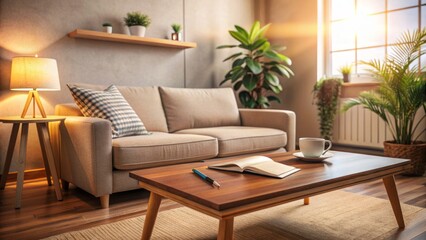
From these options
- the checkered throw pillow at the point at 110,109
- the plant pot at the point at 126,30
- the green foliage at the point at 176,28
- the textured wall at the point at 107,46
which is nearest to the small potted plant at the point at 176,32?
the green foliage at the point at 176,28

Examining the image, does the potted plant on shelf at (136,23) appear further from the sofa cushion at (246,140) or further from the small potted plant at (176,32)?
the sofa cushion at (246,140)

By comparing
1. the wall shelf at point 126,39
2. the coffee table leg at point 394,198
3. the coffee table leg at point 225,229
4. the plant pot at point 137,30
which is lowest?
the coffee table leg at point 394,198

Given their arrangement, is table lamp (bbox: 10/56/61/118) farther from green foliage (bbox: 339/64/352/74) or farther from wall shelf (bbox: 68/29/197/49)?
green foliage (bbox: 339/64/352/74)

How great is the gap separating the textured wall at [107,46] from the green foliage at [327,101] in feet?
3.75

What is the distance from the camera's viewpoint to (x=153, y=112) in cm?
307

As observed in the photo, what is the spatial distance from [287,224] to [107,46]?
2376 millimetres

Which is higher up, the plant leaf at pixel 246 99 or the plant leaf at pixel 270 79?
the plant leaf at pixel 270 79

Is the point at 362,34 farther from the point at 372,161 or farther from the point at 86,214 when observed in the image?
the point at 86,214

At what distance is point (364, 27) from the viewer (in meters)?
4.05

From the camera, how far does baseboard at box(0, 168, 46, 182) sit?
2.91m

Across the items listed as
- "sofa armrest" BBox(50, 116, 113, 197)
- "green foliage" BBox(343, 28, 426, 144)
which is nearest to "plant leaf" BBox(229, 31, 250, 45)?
"green foliage" BBox(343, 28, 426, 144)

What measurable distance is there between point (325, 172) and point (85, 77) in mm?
2447

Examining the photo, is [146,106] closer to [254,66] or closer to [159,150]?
[159,150]

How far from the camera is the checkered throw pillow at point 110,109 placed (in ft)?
8.14
